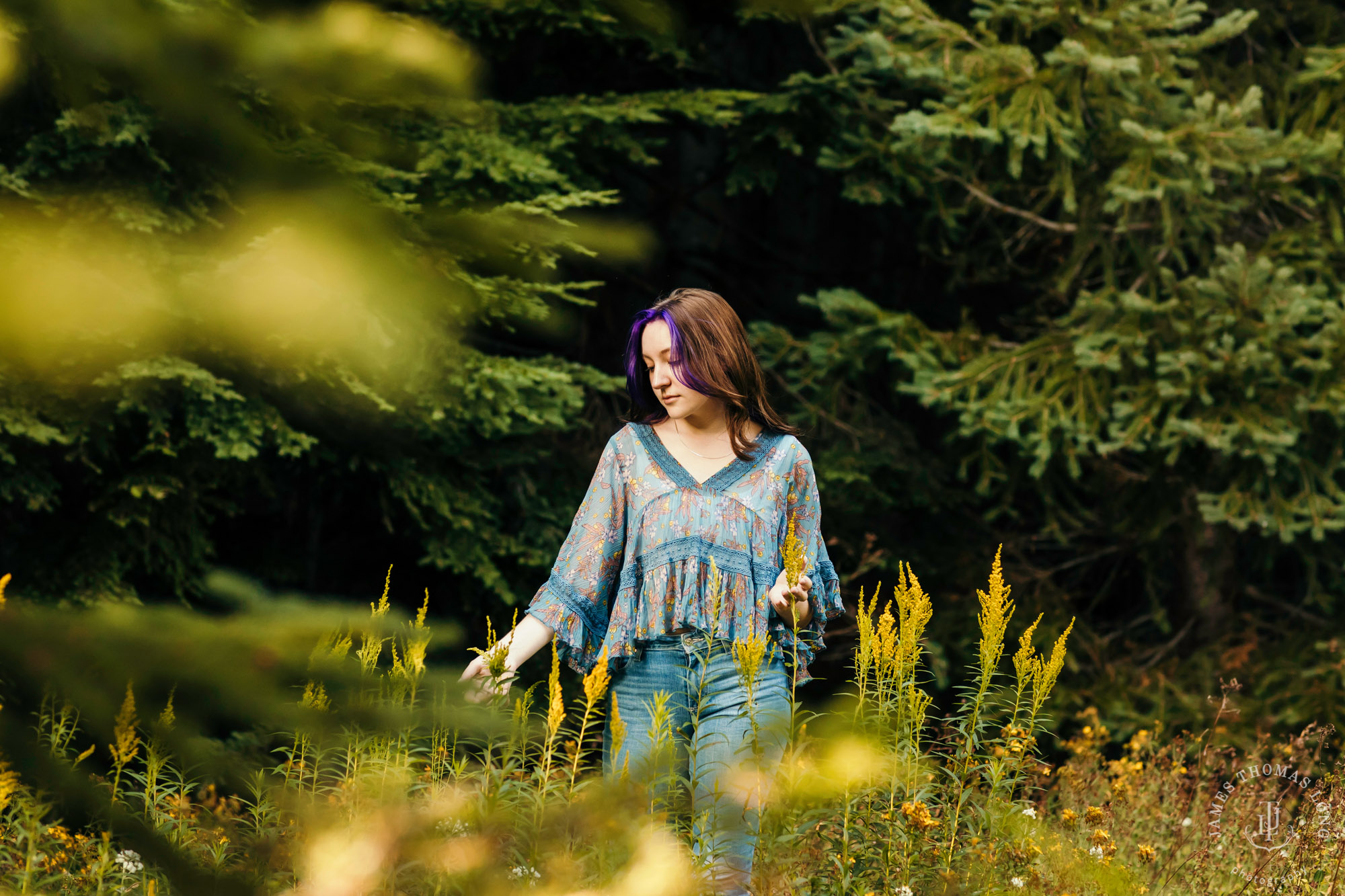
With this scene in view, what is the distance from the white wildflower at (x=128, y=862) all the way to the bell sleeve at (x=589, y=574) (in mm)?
959

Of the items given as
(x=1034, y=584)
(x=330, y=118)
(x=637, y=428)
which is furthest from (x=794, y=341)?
(x=330, y=118)

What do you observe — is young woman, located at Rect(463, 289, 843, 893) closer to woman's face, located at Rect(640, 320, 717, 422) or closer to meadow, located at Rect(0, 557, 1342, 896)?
woman's face, located at Rect(640, 320, 717, 422)

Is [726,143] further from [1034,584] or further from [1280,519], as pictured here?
[1280,519]

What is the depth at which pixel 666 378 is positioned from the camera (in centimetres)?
266

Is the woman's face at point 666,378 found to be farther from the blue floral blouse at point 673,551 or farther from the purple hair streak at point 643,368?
the blue floral blouse at point 673,551

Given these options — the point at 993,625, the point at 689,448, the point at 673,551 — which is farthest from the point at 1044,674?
the point at 689,448

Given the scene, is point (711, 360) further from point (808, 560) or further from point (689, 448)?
point (808, 560)

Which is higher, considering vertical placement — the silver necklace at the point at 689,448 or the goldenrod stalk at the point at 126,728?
the silver necklace at the point at 689,448

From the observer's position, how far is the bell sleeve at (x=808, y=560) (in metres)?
2.71

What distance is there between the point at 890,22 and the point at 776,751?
3656mm

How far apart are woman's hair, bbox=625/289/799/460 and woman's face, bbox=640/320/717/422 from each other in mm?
14

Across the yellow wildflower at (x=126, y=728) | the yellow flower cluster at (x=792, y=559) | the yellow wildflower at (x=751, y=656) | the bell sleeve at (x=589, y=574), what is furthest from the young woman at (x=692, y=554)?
the yellow wildflower at (x=126, y=728)

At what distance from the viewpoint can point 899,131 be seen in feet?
15.8

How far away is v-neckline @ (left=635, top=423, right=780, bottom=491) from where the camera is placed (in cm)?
266
